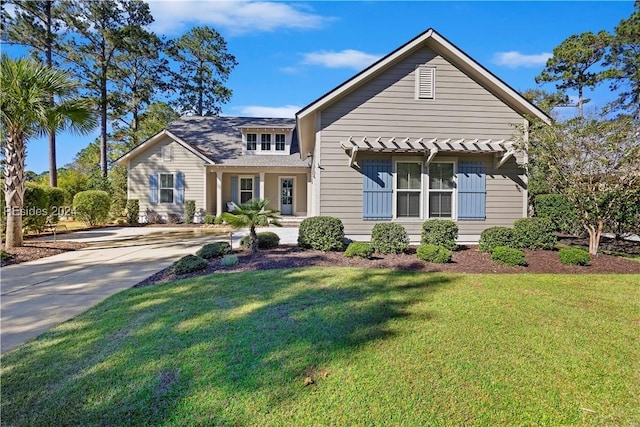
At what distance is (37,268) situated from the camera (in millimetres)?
7641

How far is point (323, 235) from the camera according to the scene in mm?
8516

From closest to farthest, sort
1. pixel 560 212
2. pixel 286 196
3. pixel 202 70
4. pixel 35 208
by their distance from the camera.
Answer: pixel 35 208 < pixel 560 212 < pixel 286 196 < pixel 202 70

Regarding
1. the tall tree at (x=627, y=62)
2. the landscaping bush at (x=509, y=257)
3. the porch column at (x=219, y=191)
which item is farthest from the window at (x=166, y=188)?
the tall tree at (x=627, y=62)

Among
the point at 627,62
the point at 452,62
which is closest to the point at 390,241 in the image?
the point at 452,62

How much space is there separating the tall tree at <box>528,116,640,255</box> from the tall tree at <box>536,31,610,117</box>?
15.6 m

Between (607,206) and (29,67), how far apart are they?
605 inches

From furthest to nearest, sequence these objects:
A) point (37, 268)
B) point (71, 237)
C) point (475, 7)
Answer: point (71, 237) < point (475, 7) < point (37, 268)

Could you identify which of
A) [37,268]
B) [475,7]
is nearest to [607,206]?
[475,7]

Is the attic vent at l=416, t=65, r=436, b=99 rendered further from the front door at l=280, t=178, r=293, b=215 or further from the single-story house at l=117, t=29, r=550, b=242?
the front door at l=280, t=178, r=293, b=215

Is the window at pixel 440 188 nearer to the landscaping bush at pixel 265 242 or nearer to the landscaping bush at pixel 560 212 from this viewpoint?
the landscaping bush at pixel 265 242

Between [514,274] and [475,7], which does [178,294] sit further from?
[475,7]

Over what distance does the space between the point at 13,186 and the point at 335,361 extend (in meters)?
10.9

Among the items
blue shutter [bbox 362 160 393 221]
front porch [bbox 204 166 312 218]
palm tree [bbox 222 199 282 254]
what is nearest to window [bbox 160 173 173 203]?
front porch [bbox 204 166 312 218]

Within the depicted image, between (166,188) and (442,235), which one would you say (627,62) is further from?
(166,188)
